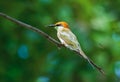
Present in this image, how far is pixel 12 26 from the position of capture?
201cm

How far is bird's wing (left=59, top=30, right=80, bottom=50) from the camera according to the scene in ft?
3.19

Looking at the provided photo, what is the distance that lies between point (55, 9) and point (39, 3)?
0.34 feet

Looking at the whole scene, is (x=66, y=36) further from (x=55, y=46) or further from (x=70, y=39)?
(x=55, y=46)

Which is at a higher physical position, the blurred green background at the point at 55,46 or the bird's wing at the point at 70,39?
the bird's wing at the point at 70,39

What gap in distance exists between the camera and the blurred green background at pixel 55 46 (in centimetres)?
177

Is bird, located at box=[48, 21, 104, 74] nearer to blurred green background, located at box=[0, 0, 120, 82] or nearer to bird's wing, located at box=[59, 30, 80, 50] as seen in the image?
bird's wing, located at box=[59, 30, 80, 50]

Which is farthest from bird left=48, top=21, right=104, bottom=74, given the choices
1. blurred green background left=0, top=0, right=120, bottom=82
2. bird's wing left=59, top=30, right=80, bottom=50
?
blurred green background left=0, top=0, right=120, bottom=82

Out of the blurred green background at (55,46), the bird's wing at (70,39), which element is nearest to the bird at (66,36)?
the bird's wing at (70,39)

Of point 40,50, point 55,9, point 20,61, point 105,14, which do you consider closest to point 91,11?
point 105,14

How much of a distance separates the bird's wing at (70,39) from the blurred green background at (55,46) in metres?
0.60

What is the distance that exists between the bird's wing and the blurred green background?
60cm

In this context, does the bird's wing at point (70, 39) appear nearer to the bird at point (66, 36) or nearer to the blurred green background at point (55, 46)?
the bird at point (66, 36)

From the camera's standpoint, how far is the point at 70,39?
102 cm

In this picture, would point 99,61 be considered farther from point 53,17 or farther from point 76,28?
point 53,17
